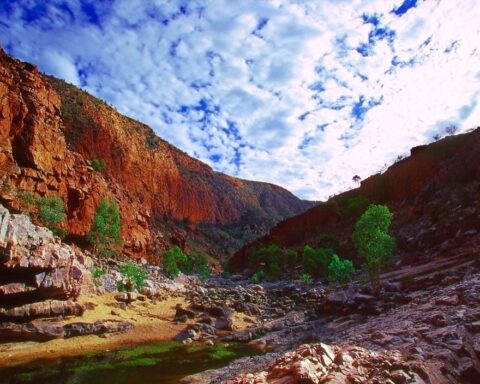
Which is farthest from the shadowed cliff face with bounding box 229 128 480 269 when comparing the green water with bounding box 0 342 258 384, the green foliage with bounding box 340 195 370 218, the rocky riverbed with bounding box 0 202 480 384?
the green water with bounding box 0 342 258 384

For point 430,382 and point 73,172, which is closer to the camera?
point 430,382

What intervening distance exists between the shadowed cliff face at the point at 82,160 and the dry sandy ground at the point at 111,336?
24219 millimetres

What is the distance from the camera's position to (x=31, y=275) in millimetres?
25156

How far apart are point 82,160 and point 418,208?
68.9 metres

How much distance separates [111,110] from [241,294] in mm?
118974

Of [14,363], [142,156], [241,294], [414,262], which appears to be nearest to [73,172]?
[241,294]

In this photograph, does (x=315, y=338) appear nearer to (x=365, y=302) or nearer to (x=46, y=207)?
(x=365, y=302)

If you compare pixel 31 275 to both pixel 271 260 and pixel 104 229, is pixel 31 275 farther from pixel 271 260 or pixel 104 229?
pixel 271 260

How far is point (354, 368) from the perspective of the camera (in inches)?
439

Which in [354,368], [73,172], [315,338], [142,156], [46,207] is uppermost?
[142,156]

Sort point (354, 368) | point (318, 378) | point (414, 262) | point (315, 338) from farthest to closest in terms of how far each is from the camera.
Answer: point (414, 262)
point (315, 338)
point (354, 368)
point (318, 378)

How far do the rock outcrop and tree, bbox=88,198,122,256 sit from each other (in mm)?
34097

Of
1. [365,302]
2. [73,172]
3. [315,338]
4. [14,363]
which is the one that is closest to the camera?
[14,363]

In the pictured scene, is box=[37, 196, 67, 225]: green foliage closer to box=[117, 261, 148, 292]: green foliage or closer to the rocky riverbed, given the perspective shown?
the rocky riverbed
